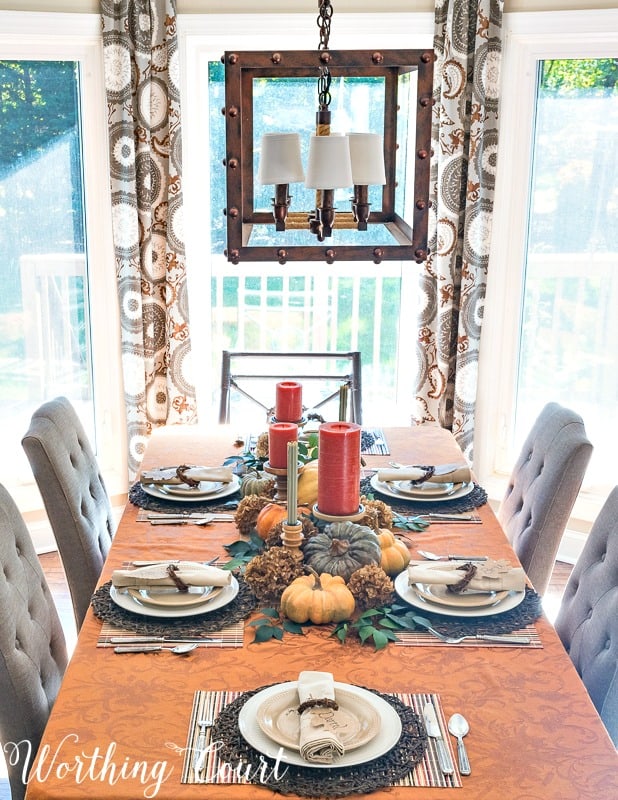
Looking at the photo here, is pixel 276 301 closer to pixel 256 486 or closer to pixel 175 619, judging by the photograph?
pixel 256 486

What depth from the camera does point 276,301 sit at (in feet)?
13.7

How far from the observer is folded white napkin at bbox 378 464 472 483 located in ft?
8.41

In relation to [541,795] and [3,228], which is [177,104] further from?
[541,795]

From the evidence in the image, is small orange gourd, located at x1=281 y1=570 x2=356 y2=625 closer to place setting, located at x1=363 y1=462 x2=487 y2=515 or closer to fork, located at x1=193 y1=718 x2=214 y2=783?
fork, located at x1=193 y1=718 x2=214 y2=783

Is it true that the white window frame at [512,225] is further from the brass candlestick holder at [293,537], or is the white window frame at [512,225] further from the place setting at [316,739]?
the place setting at [316,739]

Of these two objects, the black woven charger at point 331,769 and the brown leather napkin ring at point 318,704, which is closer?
the black woven charger at point 331,769

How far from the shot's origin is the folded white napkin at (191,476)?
2562 mm

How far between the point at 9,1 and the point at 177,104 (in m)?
0.72

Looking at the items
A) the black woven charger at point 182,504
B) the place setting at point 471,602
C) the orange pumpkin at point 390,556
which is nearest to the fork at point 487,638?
the place setting at point 471,602

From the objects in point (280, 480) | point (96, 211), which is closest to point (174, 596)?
point (280, 480)

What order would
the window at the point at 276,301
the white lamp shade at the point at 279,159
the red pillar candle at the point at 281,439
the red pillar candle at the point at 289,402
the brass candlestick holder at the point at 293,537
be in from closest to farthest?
1. the white lamp shade at the point at 279,159
2. the brass candlestick holder at the point at 293,537
3. the red pillar candle at the point at 281,439
4. the red pillar candle at the point at 289,402
5. the window at the point at 276,301

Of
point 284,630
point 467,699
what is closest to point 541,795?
point 467,699

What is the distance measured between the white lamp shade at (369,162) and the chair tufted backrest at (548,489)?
108 cm

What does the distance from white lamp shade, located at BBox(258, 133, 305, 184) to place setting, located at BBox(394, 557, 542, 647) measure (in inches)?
33.2
